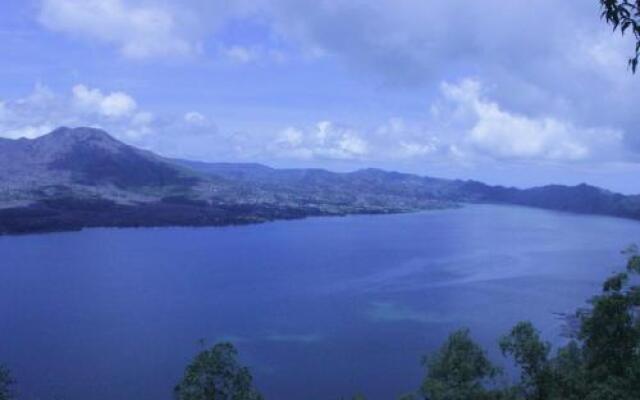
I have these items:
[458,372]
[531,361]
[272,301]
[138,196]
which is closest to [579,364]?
[531,361]

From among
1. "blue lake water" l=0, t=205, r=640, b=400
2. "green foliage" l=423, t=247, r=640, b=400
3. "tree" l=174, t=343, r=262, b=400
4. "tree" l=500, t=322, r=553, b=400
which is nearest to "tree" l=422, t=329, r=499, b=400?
"green foliage" l=423, t=247, r=640, b=400

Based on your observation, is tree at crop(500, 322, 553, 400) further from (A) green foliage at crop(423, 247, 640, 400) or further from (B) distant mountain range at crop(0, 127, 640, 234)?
(B) distant mountain range at crop(0, 127, 640, 234)

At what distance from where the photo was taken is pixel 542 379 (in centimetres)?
1136

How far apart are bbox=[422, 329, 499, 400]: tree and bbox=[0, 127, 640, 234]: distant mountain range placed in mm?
76784

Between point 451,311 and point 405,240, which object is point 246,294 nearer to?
point 451,311

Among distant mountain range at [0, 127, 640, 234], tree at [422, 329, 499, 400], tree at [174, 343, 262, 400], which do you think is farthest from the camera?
distant mountain range at [0, 127, 640, 234]

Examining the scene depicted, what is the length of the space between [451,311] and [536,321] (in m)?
5.63

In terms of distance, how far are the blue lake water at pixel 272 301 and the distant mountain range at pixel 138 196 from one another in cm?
1080

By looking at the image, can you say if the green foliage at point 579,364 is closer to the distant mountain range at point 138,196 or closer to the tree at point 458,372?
the tree at point 458,372

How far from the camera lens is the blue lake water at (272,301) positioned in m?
29.8

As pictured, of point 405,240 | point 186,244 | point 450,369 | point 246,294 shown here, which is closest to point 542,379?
point 450,369

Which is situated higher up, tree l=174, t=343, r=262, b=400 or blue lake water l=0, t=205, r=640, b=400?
tree l=174, t=343, r=262, b=400

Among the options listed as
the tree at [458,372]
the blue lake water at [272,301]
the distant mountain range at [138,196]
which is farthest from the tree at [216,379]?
the distant mountain range at [138,196]

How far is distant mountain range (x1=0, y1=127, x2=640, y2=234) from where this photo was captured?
94.2 m
